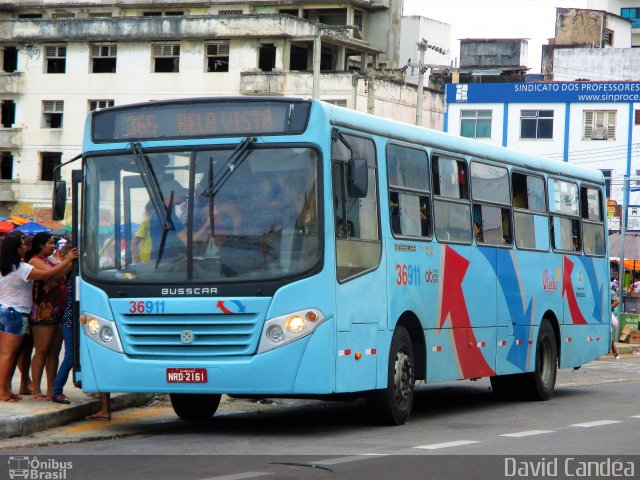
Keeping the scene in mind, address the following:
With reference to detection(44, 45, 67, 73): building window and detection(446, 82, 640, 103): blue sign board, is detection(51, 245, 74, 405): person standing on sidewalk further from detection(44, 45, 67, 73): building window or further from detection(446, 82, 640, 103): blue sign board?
detection(44, 45, 67, 73): building window

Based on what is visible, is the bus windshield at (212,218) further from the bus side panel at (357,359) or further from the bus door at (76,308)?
the bus side panel at (357,359)

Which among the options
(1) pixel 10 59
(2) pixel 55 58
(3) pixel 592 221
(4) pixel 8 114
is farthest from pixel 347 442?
(1) pixel 10 59

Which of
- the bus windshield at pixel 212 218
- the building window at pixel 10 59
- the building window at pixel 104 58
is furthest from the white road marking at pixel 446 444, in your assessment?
the building window at pixel 10 59

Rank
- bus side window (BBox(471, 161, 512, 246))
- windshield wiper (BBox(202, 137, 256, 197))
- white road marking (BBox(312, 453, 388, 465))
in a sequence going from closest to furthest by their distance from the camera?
white road marking (BBox(312, 453, 388, 465)) < windshield wiper (BBox(202, 137, 256, 197)) < bus side window (BBox(471, 161, 512, 246))

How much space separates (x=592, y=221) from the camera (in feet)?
65.3

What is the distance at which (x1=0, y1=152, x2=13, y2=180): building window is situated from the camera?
2628 inches

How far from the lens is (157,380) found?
12031 millimetres

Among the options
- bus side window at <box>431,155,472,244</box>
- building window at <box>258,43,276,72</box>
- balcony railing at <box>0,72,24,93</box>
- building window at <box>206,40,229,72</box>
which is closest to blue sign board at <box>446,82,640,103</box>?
building window at <box>258,43,276,72</box>

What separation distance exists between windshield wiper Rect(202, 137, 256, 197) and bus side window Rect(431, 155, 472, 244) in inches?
120

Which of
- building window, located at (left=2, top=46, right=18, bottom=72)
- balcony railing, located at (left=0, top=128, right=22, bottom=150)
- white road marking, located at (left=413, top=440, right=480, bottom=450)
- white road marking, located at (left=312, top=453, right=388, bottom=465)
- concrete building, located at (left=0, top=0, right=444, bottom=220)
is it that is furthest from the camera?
building window, located at (left=2, top=46, right=18, bottom=72)

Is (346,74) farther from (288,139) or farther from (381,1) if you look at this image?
(288,139)

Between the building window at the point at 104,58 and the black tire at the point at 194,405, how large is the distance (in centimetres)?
5316

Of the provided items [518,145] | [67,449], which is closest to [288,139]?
[67,449]

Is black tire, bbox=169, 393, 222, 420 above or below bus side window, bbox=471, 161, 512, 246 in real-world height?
below
